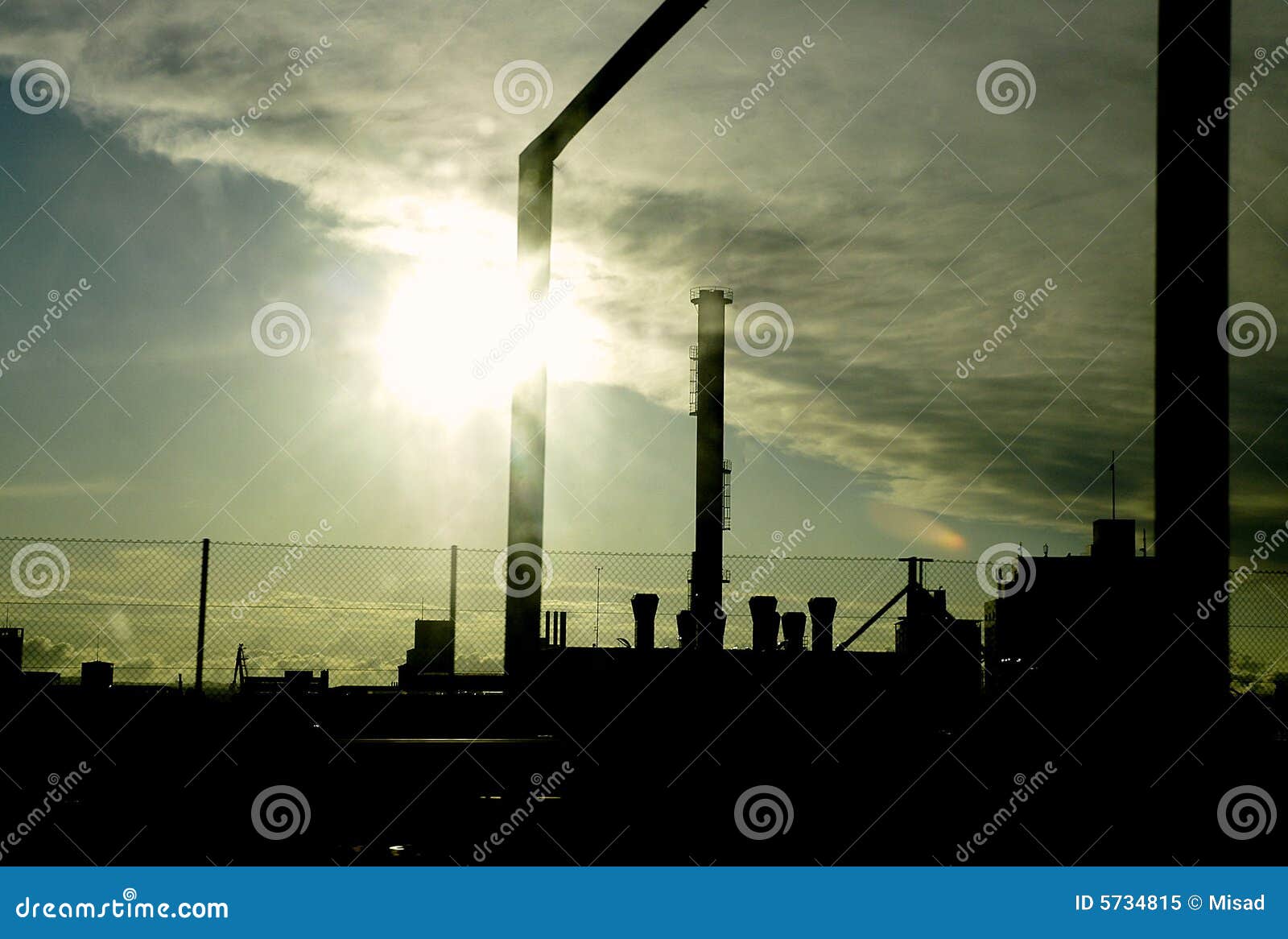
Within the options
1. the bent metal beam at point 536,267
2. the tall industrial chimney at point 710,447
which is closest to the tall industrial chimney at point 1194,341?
the bent metal beam at point 536,267

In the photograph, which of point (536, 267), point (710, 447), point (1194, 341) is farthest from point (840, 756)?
point (710, 447)

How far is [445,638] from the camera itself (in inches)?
652

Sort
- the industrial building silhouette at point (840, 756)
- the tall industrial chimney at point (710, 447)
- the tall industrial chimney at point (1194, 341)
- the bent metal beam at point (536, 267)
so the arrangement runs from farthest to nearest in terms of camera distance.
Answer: the tall industrial chimney at point (710, 447), the bent metal beam at point (536, 267), the tall industrial chimney at point (1194, 341), the industrial building silhouette at point (840, 756)

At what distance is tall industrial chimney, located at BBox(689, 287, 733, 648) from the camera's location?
2341 centimetres

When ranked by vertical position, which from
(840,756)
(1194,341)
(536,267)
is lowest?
(840,756)

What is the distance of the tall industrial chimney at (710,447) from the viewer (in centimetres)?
2341

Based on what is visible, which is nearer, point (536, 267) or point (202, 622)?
point (202, 622)

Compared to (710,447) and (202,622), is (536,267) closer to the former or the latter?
(202,622)

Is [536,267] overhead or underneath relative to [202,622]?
overhead

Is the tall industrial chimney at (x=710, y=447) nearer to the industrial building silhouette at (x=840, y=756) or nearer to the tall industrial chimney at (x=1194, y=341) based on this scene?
the industrial building silhouette at (x=840, y=756)

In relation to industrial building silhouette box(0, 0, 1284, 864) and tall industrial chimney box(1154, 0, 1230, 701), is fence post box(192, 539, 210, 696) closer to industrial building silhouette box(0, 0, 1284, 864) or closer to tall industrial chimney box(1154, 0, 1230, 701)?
industrial building silhouette box(0, 0, 1284, 864)

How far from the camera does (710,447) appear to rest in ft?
81.4

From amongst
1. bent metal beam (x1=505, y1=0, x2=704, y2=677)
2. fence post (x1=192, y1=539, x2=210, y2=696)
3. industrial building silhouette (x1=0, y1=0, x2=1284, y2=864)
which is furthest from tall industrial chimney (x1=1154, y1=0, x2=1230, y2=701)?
fence post (x1=192, y1=539, x2=210, y2=696)
